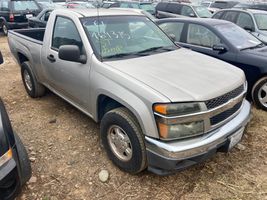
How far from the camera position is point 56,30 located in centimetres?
430

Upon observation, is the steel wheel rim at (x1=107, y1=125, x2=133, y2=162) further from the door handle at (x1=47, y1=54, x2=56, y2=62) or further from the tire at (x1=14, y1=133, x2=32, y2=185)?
the door handle at (x1=47, y1=54, x2=56, y2=62)

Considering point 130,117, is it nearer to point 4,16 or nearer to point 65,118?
point 65,118

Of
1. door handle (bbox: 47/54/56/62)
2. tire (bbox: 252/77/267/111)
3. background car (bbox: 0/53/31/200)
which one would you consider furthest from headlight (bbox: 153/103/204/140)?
tire (bbox: 252/77/267/111)

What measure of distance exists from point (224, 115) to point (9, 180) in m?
2.15

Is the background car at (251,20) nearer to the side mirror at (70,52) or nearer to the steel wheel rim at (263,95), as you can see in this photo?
the steel wheel rim at (263,95)

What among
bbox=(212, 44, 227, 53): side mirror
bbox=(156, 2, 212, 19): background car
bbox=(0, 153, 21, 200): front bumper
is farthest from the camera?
bbox=(156, 2, 212, 19): background car

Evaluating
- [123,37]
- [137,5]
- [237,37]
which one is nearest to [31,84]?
[123,37]

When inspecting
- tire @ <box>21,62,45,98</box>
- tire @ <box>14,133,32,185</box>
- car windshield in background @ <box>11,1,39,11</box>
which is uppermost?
car windshield in background @ <box>11,1,39,11</box>

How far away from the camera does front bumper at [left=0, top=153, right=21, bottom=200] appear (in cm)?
229

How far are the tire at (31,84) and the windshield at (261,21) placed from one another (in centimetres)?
698

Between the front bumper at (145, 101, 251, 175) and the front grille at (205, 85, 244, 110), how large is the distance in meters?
0.28

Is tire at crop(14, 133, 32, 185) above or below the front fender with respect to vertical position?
below

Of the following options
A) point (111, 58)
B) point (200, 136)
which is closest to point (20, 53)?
point (111, 58)

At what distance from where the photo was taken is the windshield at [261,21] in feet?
29.1
